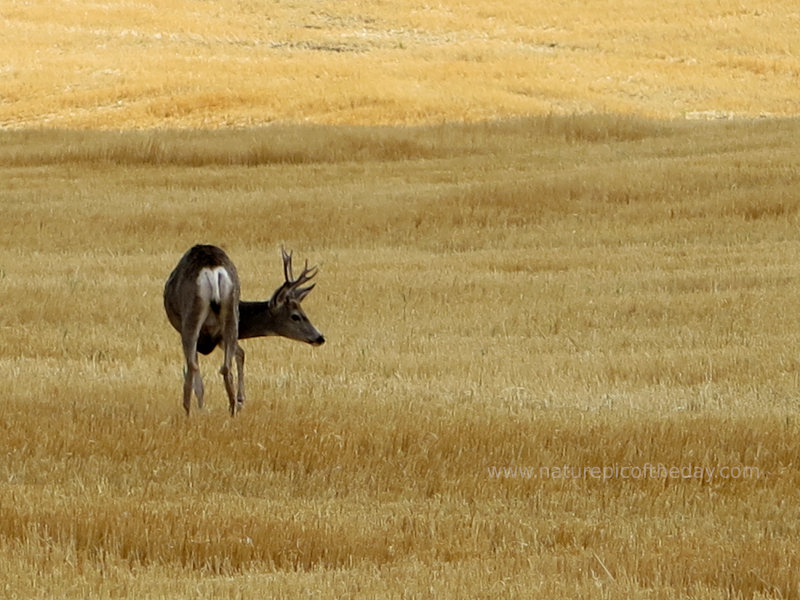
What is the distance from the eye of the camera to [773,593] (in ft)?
21.5

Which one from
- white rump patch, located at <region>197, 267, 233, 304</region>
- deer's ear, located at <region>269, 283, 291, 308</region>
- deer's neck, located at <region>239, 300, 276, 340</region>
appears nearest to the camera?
white rump patch, located at <region>197, 267, 233, 304</region>

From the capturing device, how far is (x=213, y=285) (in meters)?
10.1

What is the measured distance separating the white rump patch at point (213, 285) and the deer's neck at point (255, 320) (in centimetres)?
94

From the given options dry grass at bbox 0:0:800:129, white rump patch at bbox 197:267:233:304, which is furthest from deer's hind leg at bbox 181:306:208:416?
dry grass at bbox 0:0:800:129

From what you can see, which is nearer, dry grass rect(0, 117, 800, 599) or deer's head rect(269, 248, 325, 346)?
→ dry grass rect(0, 117, 800, 599)

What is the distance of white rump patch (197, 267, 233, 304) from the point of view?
1005 centimetres

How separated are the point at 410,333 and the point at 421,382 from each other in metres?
3.23

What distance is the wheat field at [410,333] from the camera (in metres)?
7.29

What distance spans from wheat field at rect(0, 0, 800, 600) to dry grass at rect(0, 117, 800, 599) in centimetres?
4

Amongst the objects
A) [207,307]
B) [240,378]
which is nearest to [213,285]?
[207,307]

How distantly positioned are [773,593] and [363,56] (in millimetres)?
42860

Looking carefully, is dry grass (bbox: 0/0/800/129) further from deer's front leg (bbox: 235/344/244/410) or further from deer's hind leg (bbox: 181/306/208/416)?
deer's hind leg (bbox: 181/306/208/416)

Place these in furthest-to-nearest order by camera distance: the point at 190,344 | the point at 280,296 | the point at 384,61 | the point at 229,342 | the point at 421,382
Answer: the point at 384,61, the point at 421,382, the point at 280,296, the point at 229,342, the point at 190,344

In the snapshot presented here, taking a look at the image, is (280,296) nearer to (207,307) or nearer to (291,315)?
(291,315)
